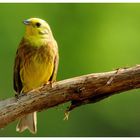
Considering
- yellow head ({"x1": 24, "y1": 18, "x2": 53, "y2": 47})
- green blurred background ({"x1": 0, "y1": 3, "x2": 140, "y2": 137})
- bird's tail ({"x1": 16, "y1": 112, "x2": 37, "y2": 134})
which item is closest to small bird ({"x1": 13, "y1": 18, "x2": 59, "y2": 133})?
yellow head ({"x1": 24, "y1": 18, "x2": 53, "y2": 47})

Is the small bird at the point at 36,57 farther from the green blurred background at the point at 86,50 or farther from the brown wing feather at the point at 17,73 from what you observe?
the green blurred background at the point at 86,50

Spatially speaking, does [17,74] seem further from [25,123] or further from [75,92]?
[75,92]

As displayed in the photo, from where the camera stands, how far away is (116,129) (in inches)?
255

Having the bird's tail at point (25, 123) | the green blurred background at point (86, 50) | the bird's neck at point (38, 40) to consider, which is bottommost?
the green blurred background at point (86, 50)

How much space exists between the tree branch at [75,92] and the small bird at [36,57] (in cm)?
17

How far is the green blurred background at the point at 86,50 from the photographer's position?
6105mm

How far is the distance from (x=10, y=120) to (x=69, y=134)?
79.7 inches

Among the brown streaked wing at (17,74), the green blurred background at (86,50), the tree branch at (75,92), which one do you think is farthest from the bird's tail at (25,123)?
the green blurred background at (86,50)

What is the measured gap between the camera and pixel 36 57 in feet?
14.4

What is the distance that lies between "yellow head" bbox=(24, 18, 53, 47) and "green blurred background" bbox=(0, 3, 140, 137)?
1463 millimetres

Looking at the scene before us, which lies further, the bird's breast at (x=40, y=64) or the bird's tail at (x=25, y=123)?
the bird's tail at (x=25, y=123)

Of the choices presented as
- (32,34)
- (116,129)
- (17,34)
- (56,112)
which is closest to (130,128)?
(116,129)

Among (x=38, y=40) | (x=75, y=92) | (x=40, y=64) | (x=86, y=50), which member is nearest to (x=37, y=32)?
(x=38, y=40)

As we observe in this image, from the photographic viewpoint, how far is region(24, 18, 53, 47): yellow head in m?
4.40
